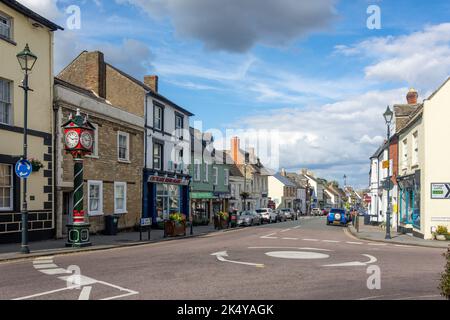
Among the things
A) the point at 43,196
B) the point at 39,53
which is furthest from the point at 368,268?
the point at 39,53

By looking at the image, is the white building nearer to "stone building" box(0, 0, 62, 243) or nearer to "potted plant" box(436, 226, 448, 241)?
"stone building" box(0, 0, 62, 243)

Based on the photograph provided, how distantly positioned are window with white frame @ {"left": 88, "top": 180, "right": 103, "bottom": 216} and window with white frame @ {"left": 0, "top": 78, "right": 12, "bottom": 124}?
641cm

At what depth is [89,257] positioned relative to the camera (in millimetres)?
15000

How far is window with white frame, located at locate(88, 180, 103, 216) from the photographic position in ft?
81.4

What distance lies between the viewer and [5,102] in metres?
19.2

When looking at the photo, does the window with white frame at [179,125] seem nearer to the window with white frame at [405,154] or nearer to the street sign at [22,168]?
the window with white frame at [405,154]

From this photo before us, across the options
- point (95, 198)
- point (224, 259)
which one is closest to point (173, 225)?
point (95, 198)

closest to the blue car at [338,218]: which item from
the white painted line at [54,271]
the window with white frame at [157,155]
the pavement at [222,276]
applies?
the window with white frame at [157,155]

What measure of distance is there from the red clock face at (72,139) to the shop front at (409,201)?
60.9ft

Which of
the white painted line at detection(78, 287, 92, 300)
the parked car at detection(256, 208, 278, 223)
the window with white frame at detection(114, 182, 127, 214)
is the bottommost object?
the parked car at detection(256, 208, 278, 223)

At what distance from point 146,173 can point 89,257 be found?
16.7 metres

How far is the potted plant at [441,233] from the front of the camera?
23.5 m

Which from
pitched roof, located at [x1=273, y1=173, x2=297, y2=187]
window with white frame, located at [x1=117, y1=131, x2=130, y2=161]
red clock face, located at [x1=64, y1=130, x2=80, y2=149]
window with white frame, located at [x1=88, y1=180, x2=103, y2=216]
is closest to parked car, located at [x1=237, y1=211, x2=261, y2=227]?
window with white frame, located at [x1=117, y1=131, x2=130, y2=161]

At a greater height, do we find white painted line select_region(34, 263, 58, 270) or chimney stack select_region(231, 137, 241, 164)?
chimney stack select_region(231, 137, 241, 164)
